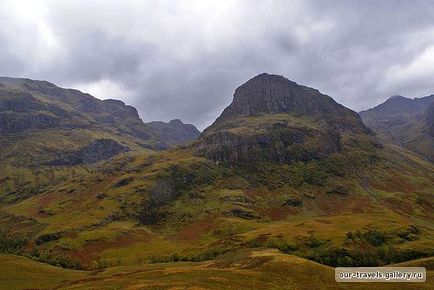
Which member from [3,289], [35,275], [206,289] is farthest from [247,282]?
[35,275]

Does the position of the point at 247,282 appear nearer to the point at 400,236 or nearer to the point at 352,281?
the point at 352,281

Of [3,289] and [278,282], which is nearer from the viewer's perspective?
[278,282]

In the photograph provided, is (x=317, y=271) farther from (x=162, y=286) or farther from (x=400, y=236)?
(x=400, y=236)

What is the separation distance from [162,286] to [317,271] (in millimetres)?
34050

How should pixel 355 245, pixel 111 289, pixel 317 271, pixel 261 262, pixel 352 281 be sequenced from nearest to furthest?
pixel 111 289, pixel 352 281, pixel 317 271, pixel 261 262, pixel 355 245

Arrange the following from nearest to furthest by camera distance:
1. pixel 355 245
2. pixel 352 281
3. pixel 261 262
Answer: pixel 352 281 < pixel 261 262 < pixel 355 245

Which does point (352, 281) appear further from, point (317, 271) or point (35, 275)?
point (35, 275)

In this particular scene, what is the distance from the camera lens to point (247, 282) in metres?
77.6

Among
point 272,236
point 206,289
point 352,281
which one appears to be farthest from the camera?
point 272,236

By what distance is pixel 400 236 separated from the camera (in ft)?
653

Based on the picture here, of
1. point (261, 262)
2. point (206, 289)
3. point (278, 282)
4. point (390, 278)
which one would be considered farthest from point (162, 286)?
point (390, 278)

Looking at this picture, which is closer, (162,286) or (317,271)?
(162,286)

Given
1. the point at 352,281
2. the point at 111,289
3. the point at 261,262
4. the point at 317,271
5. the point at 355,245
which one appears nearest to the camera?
the point at 111,289

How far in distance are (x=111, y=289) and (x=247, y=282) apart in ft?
77.2
